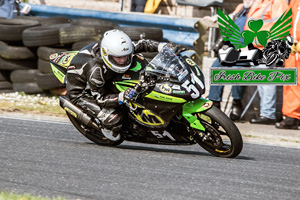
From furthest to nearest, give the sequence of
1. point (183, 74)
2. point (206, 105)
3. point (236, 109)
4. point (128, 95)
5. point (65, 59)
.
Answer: point (236, 109) → point (65, 59) → point (128, 95) → point (183, 74) → point (206, 105)

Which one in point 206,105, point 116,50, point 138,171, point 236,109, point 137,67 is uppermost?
point 116,50

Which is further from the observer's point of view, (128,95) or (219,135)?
(128,95)

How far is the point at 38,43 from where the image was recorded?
462 inches

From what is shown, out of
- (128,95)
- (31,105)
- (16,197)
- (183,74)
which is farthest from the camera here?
(31,105)

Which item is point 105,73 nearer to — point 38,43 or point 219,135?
point 219,135

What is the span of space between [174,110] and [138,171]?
105 centimetres

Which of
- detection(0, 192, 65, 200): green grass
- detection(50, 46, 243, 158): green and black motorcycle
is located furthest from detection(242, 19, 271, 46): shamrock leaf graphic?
detection(0, 192, 65, 200): green grass

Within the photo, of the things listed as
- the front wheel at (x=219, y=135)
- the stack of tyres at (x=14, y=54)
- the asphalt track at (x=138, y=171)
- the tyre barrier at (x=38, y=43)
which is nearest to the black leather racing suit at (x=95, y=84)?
the asphalt track at (x=138, y=171)

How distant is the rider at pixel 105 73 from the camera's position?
6684mm

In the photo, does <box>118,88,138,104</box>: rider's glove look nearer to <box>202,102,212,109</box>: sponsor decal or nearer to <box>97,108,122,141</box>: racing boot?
<box>97,108,122,141</box>: racing boot

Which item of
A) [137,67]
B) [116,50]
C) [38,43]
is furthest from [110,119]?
[38,43]

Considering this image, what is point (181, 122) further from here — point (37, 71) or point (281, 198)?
point (37, 71)

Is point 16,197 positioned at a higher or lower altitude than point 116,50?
lower

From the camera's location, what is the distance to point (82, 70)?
706 cm
